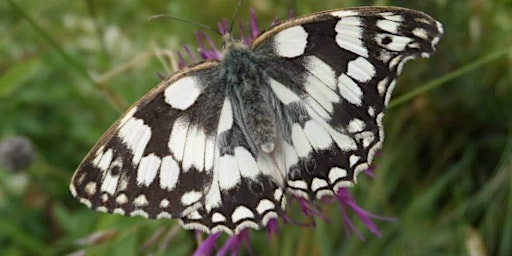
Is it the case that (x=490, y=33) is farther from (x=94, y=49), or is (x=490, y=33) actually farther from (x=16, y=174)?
(x=16, y=174)

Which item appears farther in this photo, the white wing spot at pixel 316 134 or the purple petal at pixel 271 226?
the purple petal at pixel 271 226

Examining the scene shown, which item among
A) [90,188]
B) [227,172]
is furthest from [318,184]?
[90,188]

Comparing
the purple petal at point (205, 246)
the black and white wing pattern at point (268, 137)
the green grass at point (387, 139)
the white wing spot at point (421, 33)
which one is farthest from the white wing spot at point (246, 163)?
the green grass at point (387, 139)

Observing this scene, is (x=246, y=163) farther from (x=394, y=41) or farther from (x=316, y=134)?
(x=394, y=41)

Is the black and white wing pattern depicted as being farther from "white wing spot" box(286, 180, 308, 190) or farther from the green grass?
the green grass

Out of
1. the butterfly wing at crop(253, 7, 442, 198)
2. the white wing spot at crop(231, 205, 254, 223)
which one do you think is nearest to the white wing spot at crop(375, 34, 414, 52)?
the butterfly wing at crop(253, 7, 442, 198)

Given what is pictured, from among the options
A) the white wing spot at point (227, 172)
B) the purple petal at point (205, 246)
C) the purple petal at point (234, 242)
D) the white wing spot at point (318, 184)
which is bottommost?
the white wing spot at point (318, 184)

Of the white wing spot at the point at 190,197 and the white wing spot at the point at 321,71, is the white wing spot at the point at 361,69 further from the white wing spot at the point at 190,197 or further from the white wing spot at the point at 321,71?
the white wing spot at the point at 190,197
